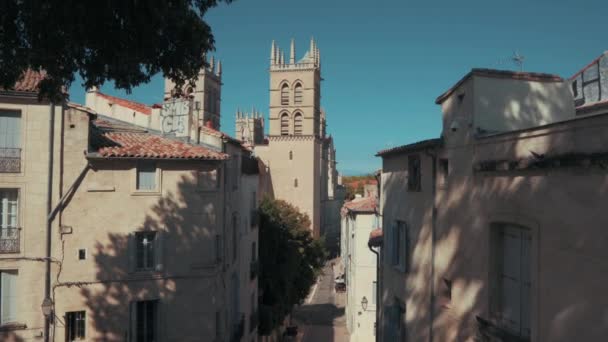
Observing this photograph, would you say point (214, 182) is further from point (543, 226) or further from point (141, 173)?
point (543, 226)

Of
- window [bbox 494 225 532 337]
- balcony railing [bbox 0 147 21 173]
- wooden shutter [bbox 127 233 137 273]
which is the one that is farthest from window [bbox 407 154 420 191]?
balcony railing [bbox 0 147 21 173]

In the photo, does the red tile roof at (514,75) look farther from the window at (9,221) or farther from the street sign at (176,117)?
the window at (9,221)

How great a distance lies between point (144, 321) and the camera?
1519 cm

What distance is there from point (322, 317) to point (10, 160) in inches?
1346

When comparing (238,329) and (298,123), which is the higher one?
(298,123)

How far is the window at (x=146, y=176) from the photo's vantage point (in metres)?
15.3

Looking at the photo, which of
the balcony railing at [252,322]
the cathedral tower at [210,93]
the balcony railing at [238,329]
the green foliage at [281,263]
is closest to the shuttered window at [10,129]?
the balcony railing at [238,329]

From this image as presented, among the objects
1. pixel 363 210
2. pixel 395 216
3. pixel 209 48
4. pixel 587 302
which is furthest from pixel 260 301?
pixel 587 302

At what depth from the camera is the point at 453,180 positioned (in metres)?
10.7

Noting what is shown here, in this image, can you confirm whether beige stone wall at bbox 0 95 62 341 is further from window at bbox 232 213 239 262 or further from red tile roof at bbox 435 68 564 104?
red tile roof at bbox 435 68 564 104

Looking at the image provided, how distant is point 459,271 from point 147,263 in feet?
31.2

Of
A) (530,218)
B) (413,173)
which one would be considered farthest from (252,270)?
(530,218)

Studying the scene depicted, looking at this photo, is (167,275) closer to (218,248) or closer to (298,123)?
(218,248)

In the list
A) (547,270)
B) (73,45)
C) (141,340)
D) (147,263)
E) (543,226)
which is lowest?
(141,340)
